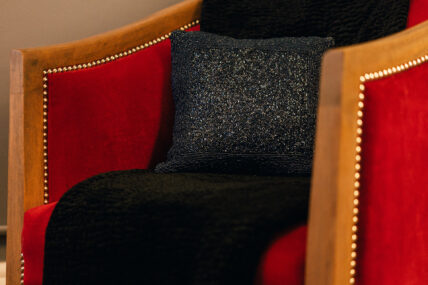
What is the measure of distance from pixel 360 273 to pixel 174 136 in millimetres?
598

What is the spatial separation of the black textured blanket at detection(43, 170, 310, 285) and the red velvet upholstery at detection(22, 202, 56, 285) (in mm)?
66

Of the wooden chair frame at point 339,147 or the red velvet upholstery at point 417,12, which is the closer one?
the wooden chair frame at point 339,147

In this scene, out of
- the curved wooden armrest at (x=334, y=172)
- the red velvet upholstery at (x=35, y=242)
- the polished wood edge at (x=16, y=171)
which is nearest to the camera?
the curved wooden armrest at (x=334, y=172)

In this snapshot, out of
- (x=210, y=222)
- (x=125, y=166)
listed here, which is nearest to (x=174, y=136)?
(x=125, y=166)

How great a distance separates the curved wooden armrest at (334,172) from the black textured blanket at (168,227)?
6 cm

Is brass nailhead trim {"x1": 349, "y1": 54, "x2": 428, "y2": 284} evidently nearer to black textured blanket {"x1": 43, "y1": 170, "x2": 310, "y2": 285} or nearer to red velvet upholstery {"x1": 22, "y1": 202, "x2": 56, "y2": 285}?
black textured blanket {"x1": 43, "y1": 170, "x2": 310, "y2": 285}

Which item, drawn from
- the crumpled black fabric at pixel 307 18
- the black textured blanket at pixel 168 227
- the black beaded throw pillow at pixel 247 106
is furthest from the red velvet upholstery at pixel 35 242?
the crumpled black fabric at pixel 307 18

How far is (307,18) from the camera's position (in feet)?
4.70

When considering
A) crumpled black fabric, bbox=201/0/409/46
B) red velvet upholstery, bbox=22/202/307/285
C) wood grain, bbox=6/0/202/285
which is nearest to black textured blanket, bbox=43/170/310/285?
red velvet upholstery, bbox=22/202/307/285

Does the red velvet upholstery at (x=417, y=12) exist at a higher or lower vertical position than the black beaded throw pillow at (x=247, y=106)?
higher

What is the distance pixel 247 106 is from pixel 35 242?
48 centimetres

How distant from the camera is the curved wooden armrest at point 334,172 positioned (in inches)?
31.4

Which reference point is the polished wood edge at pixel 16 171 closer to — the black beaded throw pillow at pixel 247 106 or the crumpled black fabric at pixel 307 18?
the black beaded throw pillow at pixel 247 106

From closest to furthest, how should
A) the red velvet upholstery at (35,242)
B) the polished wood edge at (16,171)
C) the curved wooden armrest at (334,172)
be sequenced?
the curved wooden armrest at (334,172) → the red velvet upholstery at (35,242) → the polished wood edge at (16,171)
